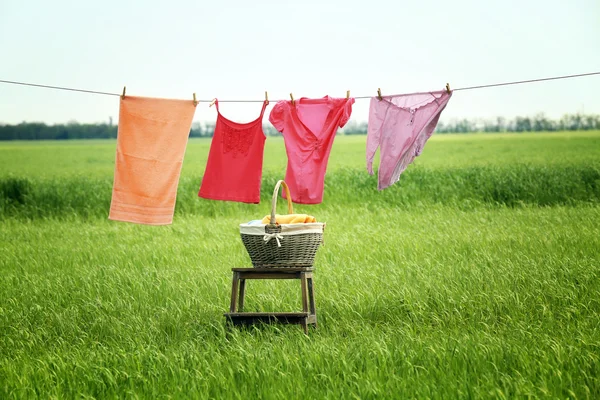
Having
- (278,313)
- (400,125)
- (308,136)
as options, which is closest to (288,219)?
(278,313)

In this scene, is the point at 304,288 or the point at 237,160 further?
the point at 237,160

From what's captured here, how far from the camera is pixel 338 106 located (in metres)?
6.77

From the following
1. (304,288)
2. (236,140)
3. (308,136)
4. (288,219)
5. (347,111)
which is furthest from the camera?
(236,140)

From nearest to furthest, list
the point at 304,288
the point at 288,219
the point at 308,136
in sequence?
the point at 304,288 → the point at 288,219 → the point at 308,136

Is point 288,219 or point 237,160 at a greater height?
point 237,160

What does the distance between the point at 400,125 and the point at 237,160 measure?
1578 mm

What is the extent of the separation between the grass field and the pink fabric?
1283mm

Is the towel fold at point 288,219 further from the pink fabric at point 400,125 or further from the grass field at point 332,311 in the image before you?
the pink fabric at point 400,125

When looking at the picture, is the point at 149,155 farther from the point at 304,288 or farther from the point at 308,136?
the point at 304,288

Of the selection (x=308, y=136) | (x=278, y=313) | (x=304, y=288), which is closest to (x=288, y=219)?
(x=304, y=288)

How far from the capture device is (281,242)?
19.5ft

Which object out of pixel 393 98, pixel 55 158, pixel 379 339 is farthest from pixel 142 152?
pixel 55 158

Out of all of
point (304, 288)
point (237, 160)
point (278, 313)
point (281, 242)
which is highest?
point (237, 160)

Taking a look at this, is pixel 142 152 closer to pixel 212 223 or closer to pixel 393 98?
pixel 393 98
